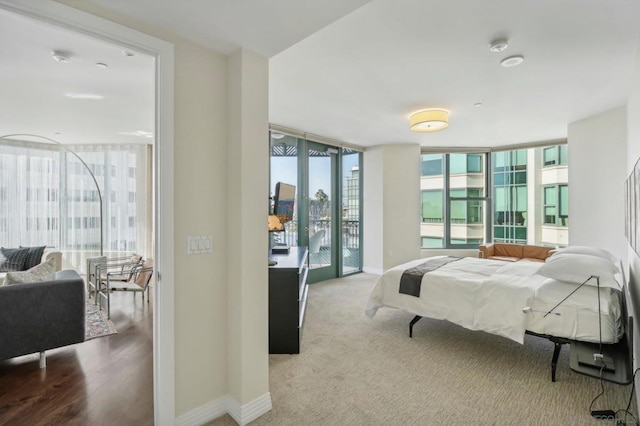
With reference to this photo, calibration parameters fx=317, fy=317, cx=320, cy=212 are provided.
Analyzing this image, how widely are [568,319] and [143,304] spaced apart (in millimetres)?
4888

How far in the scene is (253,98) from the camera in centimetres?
203

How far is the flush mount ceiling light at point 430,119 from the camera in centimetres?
392

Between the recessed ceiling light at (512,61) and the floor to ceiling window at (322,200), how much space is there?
3.08m

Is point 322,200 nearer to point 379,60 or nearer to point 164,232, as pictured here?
point 379,60

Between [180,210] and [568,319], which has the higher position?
[180,210]

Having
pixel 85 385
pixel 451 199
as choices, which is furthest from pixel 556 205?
pixel 85 385

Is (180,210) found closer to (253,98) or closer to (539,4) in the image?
(253,98)

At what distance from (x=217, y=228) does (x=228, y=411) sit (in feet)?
3.92

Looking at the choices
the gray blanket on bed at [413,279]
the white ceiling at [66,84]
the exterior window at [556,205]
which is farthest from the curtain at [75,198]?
the exterior window at [556,205]

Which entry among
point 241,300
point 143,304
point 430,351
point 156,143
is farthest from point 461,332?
point 143,304

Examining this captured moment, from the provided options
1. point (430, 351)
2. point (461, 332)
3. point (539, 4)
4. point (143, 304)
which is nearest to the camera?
point (539, 4)

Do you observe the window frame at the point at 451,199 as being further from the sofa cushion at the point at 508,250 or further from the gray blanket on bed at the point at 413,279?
the gray blanket on bed at the point at 413,279

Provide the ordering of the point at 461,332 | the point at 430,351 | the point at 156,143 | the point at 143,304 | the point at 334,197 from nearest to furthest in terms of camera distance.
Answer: the point at 156,143
the point at 430,351
the point at 461,332
the point at 143,304
the point at 334,197

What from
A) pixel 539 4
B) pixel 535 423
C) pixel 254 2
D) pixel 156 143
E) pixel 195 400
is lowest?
pixel 535 423
